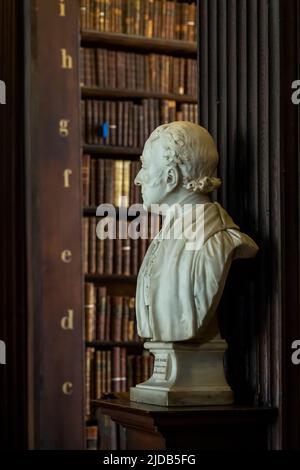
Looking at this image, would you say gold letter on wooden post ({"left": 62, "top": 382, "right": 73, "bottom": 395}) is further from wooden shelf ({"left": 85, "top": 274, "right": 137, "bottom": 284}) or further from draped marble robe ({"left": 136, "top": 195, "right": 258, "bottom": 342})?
draped marble robe ({"left": 136, "top": 195, "right": 258, "bottom": 342})

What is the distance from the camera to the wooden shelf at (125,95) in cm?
565

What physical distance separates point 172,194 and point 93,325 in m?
2.49

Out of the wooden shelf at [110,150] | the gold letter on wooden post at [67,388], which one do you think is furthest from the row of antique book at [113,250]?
the gold letter on wooden post at [67,388]

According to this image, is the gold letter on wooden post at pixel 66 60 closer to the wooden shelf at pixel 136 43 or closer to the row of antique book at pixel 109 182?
the wooden shelf at pixel 136 43

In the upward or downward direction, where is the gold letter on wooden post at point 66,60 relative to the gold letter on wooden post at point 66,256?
upward

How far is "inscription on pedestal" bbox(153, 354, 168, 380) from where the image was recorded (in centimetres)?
308

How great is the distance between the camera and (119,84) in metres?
5.69

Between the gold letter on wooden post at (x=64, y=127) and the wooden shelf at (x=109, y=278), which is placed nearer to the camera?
the gold letter on wooden post at (x=64, y=127)

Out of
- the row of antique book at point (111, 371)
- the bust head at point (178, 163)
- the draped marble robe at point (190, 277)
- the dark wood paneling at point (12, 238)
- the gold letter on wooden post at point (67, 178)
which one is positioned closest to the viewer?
the draped marble robe at point (190, 277)

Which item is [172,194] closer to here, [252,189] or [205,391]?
[252,189]

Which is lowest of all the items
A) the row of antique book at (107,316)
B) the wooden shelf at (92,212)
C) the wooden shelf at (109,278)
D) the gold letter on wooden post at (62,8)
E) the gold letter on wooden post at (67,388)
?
the gold letter on wooden post at (67,388)

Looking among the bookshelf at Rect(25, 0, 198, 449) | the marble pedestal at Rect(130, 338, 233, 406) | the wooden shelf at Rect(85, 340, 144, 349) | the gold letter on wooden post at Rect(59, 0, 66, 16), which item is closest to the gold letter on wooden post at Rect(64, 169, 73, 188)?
the bookshelf at Rect(25, 0, 198, 449)

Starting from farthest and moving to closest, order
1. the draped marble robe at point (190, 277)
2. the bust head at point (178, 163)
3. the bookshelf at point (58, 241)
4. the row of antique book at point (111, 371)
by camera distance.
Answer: the row of antique book at point (111, 371) < the bookshelf at point (58, 241) < the bust head at point (178, 163) < the draped marble robe at point (190, 277)

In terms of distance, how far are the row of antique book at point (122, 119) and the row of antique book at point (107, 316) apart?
750mm
